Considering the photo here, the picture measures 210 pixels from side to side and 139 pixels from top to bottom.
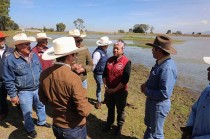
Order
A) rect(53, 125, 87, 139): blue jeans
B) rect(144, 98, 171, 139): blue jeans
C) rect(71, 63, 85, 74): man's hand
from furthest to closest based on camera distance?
rect(71, 63, 85, 74): man's hand, rect(144, 98, 171, 139): blue jeans, rect(53, 125, 87, 139): blue jeans

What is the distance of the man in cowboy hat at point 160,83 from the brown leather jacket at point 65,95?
152cm

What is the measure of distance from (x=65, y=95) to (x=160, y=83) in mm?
1848

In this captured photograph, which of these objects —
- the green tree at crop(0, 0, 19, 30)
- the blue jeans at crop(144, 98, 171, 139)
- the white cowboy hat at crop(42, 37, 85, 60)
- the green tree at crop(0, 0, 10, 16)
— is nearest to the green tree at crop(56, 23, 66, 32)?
the green tree at crop(0, 0, 19, 30)

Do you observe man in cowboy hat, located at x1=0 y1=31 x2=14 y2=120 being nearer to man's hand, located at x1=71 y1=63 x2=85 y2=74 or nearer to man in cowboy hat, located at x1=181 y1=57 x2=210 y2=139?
man's hand, located at x1=71 y1=63 x2=85 y2=74

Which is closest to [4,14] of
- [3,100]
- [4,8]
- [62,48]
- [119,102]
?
[4,8]

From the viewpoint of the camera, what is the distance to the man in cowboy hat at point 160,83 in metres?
4.13

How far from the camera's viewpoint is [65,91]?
3244 millimetres

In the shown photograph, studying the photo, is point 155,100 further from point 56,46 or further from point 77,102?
point 56,46

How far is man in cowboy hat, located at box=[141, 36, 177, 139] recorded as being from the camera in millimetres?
4133

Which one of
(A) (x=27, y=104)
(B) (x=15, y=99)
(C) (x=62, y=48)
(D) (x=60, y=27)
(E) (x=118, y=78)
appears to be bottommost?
(A) (x=27, y=104)

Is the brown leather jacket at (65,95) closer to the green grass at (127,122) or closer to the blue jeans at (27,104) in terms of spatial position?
the blue jeans at (27,104)

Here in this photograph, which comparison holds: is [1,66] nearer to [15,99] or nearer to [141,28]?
[15,99]

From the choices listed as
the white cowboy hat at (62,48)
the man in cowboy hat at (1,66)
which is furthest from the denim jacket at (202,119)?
the man in cowboy hat at (1,66)

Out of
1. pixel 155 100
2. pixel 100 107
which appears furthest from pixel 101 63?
pixel 155 100
